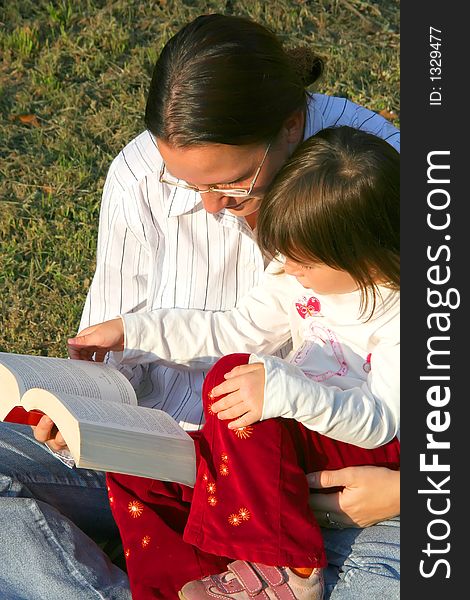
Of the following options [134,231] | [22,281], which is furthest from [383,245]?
[22,281]

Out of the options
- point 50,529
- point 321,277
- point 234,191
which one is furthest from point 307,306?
point 50,529

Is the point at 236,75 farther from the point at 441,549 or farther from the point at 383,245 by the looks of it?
the point at 441,549

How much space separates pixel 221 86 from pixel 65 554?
1.14 m

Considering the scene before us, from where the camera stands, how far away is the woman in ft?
8.86

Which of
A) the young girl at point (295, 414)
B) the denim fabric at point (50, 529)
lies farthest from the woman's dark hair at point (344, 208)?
the denim fabric at point (50, 529)

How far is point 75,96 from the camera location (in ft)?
17.3

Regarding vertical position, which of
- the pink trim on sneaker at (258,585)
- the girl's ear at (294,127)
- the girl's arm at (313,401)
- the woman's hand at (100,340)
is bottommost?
the pink trim on sneaker at (258,585)

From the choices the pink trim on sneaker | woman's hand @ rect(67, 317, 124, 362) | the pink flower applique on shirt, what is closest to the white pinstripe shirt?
woman's hand @ rect(67, 317, 124, 362)

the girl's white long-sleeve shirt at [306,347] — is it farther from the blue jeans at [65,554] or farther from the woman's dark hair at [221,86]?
the woman's dark hair at [221,86]

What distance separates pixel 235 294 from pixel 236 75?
2.25 ft

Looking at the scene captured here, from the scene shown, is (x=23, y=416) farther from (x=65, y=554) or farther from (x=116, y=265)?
(x=116, y=265)

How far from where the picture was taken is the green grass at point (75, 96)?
4.54 metres

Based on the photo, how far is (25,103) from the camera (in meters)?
5.30

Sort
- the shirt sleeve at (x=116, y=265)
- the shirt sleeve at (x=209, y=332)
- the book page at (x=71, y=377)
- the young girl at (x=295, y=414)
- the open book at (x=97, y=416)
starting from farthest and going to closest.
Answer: the shirt sleeve at (x=116, y=265) < the shirt sleeve at (x=209, y=332) < the book page at (x=71, y=377) < the young girl at (x=295, y=414) < the open book at (x=97, y=416)
